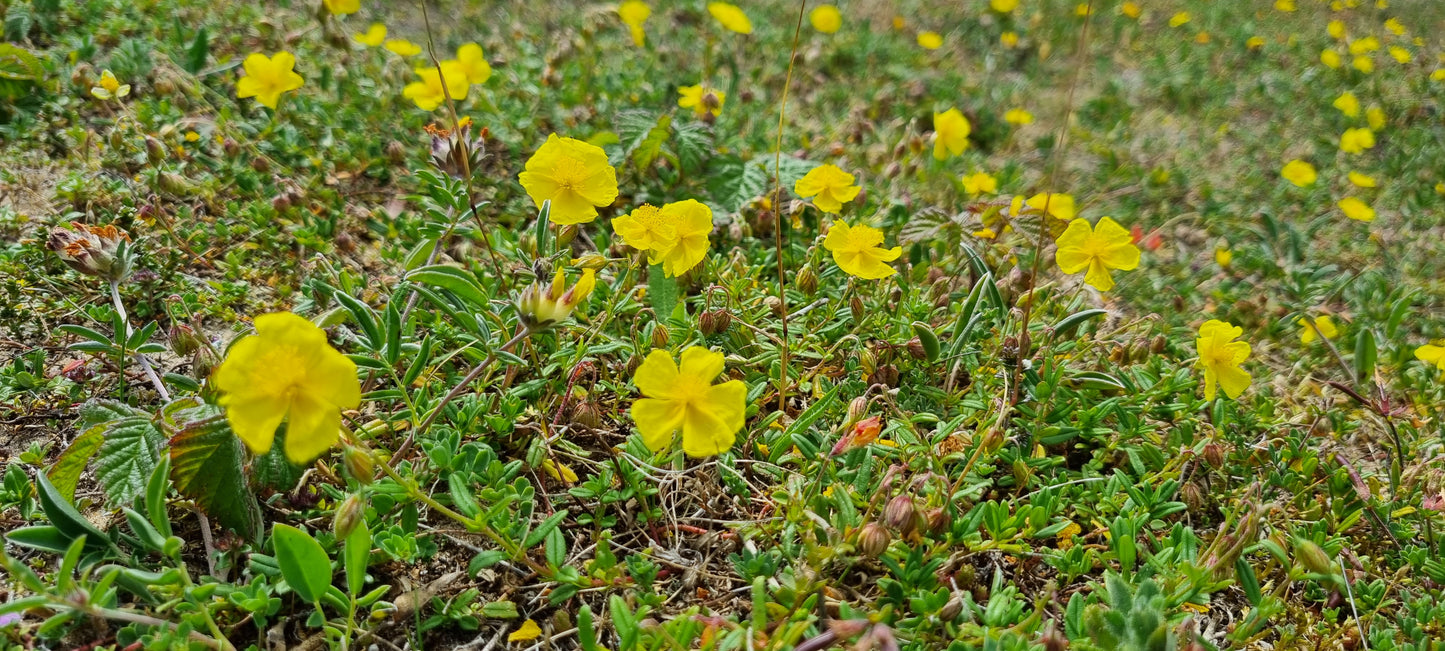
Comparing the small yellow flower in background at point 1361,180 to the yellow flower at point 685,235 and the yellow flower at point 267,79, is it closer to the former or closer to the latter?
the yellow flower at point 685,235

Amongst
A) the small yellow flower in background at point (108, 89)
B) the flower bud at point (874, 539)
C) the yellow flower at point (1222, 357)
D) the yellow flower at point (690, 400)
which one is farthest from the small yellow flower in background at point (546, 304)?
the small yellow flower in background at point (108, 89)

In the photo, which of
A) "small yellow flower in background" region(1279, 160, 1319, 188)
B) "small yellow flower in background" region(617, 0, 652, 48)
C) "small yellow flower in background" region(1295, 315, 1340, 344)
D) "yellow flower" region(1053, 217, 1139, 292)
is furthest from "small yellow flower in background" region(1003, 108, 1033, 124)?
"yellow flower" region(1053, 217, 1139, 292)

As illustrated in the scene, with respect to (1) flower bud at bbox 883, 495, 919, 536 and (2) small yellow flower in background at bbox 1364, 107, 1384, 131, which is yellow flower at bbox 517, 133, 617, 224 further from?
(2) small yellow flower in background at bbox 1364, 107, 1384, 131

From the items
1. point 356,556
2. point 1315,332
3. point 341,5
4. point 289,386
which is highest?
point 341,5

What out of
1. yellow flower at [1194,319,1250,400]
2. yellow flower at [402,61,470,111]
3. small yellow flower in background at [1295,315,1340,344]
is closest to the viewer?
yellow flower at [1194,319,1250,400]

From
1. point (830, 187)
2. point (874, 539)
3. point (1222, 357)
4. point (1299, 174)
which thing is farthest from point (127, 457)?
point (1299, 174)

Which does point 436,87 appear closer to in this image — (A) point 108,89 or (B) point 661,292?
(A) point 108,89

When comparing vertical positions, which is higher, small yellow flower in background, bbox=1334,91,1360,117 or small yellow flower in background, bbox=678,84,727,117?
small yellow flower in background, bbox=678,84,727,117

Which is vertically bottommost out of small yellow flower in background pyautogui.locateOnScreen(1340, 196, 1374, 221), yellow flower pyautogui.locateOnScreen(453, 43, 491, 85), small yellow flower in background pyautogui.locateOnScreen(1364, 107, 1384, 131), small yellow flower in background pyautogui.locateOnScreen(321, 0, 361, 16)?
small yellow flower in background pyautogui.locateOnScreen(1340, 196, 1374, 221)
